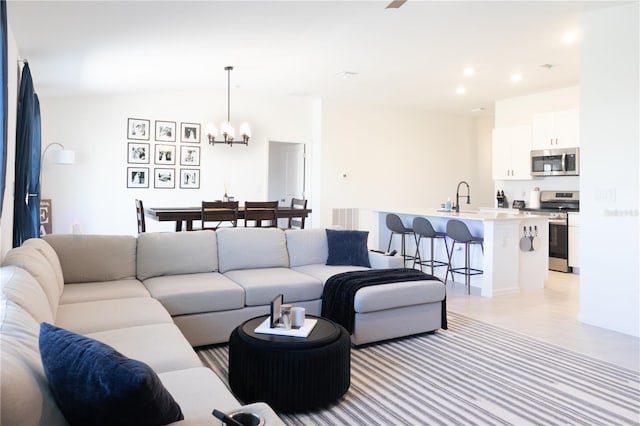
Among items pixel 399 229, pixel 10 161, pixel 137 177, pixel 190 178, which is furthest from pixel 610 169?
pixel 137 177

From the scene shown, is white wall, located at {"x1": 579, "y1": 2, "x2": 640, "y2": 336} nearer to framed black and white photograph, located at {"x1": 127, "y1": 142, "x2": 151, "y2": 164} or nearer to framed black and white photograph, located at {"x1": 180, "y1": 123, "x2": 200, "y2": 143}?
framed black and white photograph, located at {"x1": 180, "y1": 123, "x2": 200, "y2": 143}

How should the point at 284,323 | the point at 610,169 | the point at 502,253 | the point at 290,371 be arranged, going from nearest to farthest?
the point at 290,371 < the point at 284,323 < the point at 610,169 < the point at 502,253

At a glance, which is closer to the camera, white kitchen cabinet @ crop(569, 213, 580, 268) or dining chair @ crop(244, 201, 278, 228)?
dining chair @ crop(244, 201, 278, 228)

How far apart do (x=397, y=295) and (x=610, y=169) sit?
2.22 m

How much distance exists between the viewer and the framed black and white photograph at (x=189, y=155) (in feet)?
23.8

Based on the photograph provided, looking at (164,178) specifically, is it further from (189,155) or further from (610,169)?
(610,169)

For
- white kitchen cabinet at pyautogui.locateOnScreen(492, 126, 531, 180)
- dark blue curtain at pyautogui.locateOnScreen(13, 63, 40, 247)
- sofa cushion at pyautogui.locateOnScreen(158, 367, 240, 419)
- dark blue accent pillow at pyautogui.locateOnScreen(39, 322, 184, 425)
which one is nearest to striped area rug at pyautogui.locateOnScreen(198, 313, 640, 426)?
sofa cushion at pyautogui.locateOnScreen(158, 367, 240, 419)

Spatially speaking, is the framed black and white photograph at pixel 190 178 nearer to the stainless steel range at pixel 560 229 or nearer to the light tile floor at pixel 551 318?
the light tile floor at pixel 551 318

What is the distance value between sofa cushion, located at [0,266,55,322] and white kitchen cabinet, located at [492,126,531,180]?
23.6 feet

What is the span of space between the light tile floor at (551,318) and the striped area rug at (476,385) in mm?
225

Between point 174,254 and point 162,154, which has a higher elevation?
point 162,154

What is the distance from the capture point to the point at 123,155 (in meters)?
6.84

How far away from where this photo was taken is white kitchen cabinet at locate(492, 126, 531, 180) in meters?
7.46

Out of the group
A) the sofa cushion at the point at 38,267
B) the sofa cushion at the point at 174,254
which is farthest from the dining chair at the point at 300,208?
the sofa cushion at the point at 38,267
